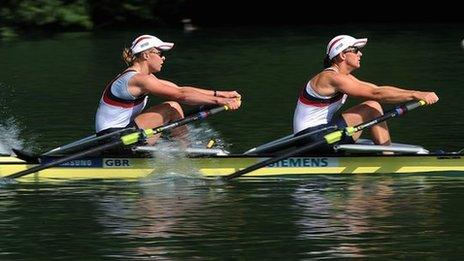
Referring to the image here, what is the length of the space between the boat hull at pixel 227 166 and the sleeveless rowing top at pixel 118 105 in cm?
49

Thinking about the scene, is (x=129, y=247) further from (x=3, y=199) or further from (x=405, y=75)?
(x=405, y=75)

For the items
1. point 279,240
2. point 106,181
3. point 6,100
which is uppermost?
point 6,100

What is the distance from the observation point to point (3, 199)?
14.4 meters

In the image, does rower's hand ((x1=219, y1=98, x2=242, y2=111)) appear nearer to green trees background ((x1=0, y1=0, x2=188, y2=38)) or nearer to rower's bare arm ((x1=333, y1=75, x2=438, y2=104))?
rower's bare arm ((x1=333, y1=75, x2=438, y2=104))

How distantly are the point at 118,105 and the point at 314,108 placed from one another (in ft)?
7.42

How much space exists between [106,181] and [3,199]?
1334mm

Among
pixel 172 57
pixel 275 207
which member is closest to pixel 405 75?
pixel 172 57

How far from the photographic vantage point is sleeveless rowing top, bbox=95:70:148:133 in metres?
15.5

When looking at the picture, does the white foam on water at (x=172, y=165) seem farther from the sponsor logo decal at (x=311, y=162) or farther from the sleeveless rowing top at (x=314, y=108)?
the sleeveless rowing top at (x=314, y=108)

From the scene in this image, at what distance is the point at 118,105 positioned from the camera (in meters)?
15.6

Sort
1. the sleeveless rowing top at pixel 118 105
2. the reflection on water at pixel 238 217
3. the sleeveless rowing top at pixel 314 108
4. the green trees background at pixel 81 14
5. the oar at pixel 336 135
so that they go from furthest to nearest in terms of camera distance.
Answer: the green trees background at pixel 81 14 → the sleeveless rowing top at pixel 118 105 → the sleeveless rowing top at pixel 314 108 → the oar at pixel 336 135 → the reflection on water at pixel 238 217

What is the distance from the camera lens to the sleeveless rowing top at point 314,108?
15.3m

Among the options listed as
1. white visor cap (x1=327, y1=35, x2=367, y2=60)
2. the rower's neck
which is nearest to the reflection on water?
the rower's neck

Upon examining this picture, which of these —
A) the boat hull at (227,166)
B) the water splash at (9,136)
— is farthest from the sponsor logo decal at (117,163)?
the water splash at (9,136)
